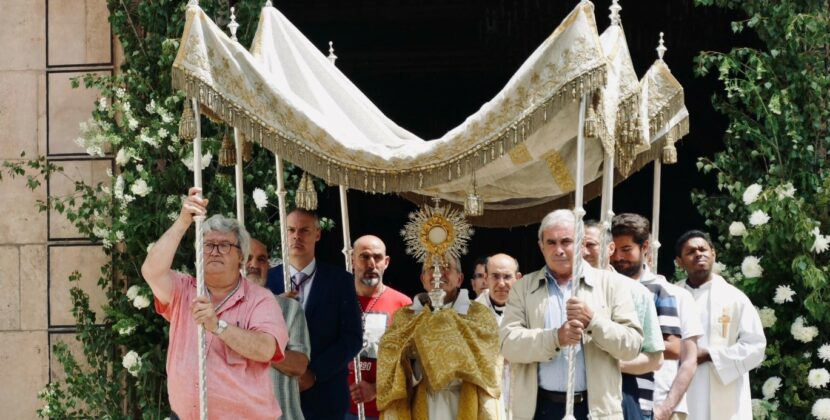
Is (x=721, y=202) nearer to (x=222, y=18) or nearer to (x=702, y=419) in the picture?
(x=702, y=419)

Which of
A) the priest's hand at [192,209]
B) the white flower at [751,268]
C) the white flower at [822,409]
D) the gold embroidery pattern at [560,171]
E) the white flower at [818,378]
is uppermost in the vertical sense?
the gold embroidery pattern at [560,171]

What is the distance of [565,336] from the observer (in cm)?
654

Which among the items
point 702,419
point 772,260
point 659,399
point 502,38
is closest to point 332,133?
point 659,399

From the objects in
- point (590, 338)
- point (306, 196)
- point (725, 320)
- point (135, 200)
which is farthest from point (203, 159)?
point (590, 338)

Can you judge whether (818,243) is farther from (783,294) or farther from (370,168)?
(370,168)

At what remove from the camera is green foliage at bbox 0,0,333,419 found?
9562mm

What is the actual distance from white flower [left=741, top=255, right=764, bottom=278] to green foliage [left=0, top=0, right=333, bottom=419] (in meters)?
2.77

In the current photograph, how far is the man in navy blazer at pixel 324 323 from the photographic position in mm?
7551

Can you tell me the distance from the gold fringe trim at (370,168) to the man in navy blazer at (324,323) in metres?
0.78

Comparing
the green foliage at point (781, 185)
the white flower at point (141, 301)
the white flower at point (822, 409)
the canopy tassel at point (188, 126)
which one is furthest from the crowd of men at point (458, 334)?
the white flower at point (141, 301)

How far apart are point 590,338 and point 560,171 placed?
1227mm

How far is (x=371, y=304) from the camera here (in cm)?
859

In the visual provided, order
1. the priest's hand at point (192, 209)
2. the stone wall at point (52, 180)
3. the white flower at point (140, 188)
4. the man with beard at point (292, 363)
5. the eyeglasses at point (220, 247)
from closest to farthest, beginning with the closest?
the priest's hand at point (192, 209)
the eyeglasses at point (220, 247)
the man with beard at point (292, 363)
the white flower at point (140, 188)
the stone wall at point (52, 180)

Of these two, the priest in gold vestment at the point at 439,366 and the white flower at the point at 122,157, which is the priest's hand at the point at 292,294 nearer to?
the priest in gold vestment at the point at 439,366
